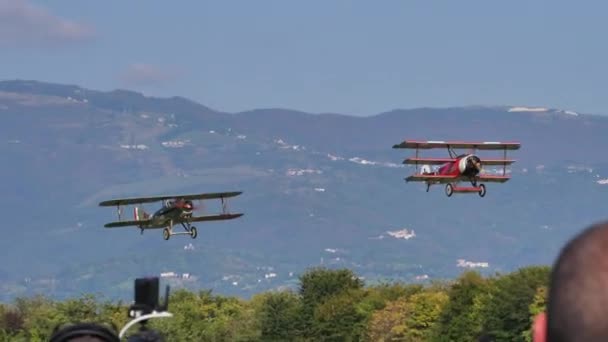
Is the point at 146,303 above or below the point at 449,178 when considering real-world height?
above

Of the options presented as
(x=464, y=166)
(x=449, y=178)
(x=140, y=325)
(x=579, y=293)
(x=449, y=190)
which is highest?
(x=579, y=293)

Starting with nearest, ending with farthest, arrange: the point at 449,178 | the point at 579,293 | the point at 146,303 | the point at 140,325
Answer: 1. the point at 579,293
2. the point at 140,325
3. the point at 146,303
4. the point at 449,178

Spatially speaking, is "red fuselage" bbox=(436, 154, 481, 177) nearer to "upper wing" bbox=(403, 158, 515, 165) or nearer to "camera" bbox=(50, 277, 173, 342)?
"upper wing" bbox=(403, 158, 515, 165)

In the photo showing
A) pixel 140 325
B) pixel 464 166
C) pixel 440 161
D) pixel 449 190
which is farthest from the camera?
pixel 440 161

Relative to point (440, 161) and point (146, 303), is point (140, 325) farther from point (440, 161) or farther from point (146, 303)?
point (440, 161)

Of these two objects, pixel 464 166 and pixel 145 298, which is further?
pixel 464 166

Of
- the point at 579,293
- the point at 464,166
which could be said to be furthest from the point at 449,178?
the point at 579,293

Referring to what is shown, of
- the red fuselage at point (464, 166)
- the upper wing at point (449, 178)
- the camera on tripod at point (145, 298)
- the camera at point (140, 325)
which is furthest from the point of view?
the red fuselage at point (464, 166)

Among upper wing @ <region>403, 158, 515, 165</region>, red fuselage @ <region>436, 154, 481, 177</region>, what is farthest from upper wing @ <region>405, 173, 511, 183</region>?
upper wing @ <region>403, 158, 515, 165</region>

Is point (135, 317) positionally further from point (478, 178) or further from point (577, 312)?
point (478, 178)

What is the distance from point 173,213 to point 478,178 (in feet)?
123

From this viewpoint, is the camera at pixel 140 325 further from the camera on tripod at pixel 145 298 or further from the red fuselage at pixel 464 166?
the red fuselage at pixel 464 166

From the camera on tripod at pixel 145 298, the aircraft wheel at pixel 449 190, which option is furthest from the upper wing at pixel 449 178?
the camera on tripod at pixel 145 298

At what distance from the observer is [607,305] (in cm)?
745
